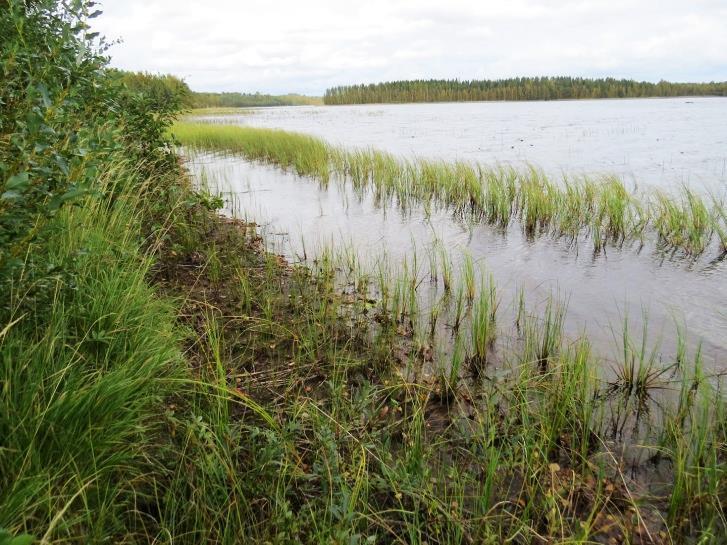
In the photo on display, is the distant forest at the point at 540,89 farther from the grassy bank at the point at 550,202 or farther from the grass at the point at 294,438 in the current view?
the grass at the point at 294,438

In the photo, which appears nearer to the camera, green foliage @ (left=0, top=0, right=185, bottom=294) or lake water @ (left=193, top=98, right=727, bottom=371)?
green foliage @ (left=0, top=0, right=185, bottom=294)

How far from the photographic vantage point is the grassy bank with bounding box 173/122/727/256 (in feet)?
25.2

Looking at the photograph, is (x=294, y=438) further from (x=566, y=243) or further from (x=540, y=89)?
(x=540, y=89)

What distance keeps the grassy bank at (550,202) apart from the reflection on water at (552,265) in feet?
1.77

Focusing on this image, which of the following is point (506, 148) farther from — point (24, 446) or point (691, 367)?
point (24, 446)

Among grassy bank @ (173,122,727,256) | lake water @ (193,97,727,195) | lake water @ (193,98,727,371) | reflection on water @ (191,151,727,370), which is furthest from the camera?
lake water @ (193,97,727,195)

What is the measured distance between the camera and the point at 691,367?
4.13m

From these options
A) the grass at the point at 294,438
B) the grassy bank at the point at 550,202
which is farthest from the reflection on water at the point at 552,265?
the grass at the point at 294,438

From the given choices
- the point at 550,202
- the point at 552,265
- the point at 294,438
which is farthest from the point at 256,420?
the point at 550,202

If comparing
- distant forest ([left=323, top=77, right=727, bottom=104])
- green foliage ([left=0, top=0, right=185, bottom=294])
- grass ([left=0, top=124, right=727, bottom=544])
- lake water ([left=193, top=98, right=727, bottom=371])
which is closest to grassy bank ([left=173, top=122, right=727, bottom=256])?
lake water ([left=193, top=98, right=727, bottom=371])

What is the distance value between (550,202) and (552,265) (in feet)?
8.07

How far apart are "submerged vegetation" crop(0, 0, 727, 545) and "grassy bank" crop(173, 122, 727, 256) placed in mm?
4145

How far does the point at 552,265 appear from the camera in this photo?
6965mm

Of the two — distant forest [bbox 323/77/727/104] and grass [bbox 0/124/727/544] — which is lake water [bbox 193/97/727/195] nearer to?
grass [bbox 0/124/727/544]
